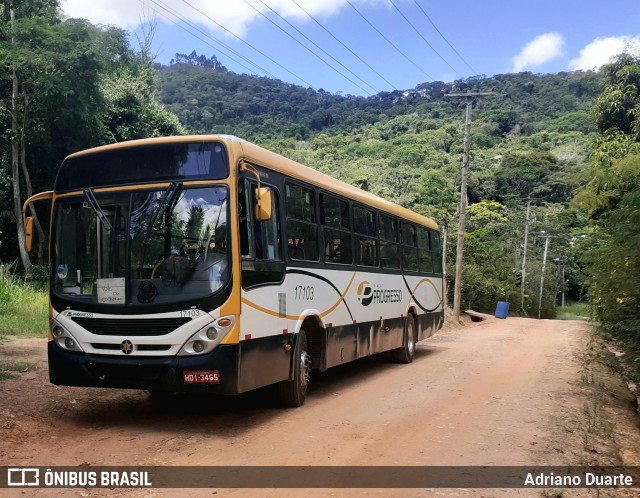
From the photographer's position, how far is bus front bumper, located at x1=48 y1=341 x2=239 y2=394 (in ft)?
20.3

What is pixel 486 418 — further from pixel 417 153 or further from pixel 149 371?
pixel 417 153

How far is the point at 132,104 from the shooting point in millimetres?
24922

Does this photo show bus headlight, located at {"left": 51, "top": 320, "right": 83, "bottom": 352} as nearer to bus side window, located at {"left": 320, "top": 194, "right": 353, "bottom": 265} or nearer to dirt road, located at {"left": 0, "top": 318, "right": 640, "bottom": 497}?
dirt road, located at {"left": 0, "top": 318, "right": 640, "bottom": 497}

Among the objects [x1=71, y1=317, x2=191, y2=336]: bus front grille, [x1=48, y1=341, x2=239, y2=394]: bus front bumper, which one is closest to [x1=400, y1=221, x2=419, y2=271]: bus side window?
[x1=48, y1=341, x2=239, y2=394]: bus front bumper

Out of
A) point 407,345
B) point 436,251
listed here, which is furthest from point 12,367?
point 436,251

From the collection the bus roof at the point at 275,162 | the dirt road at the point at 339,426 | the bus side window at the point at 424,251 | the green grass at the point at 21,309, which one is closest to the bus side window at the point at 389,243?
the bus roof at the point at 275,162

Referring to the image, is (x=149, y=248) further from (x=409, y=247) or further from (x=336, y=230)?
(x=409, y=247)

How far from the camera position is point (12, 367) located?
9.53 m

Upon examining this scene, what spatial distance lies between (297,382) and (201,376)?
1919 mm

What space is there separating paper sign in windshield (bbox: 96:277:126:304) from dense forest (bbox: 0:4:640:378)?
19.9ft

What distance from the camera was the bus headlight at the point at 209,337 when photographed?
6207mm

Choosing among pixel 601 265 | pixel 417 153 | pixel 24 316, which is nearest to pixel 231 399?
pixel 601 265

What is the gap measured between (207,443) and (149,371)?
0.97 metres

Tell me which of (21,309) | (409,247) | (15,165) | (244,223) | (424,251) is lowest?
(21,309)
